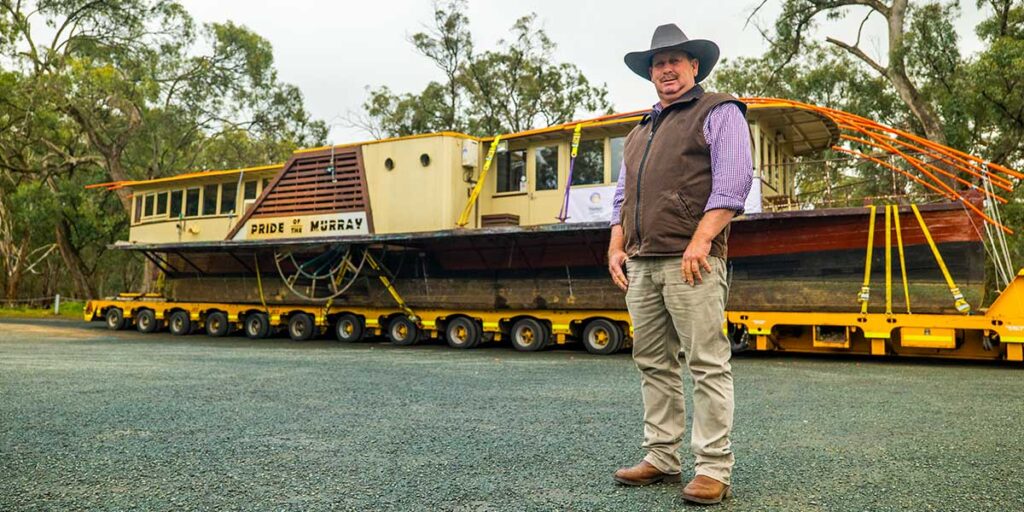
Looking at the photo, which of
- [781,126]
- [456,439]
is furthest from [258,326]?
[456,439]

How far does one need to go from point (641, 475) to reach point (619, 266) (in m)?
0.94

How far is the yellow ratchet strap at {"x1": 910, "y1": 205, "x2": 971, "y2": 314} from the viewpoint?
884 cm

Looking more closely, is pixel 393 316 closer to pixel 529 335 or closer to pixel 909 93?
pixel 529 335

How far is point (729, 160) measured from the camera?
292cm

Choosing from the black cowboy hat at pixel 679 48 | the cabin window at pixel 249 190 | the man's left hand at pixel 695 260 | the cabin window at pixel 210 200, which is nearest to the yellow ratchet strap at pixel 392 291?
Result: the cabin window at pixel 249 190

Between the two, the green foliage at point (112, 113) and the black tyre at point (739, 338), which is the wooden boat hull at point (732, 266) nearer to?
the black tyre at point (739, 338)

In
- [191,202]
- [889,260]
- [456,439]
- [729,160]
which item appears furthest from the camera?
[191,202]

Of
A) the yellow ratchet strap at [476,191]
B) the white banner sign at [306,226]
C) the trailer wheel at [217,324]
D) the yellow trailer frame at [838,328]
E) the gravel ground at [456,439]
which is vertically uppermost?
the yellow ratchet strap at [476,191]

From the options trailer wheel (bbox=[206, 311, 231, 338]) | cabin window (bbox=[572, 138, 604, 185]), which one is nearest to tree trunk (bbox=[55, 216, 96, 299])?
trailer wheel (bbox=[206, 311, 231, 338])

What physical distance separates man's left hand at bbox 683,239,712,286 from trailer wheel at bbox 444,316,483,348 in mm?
9578

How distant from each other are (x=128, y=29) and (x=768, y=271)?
930 inches

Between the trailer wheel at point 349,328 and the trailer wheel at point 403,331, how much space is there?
2.43ft

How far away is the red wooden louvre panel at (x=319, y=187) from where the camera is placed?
12.8 meters

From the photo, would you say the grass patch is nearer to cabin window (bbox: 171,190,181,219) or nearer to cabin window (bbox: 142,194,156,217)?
cabin window (bbox: 142,194,156,217)
